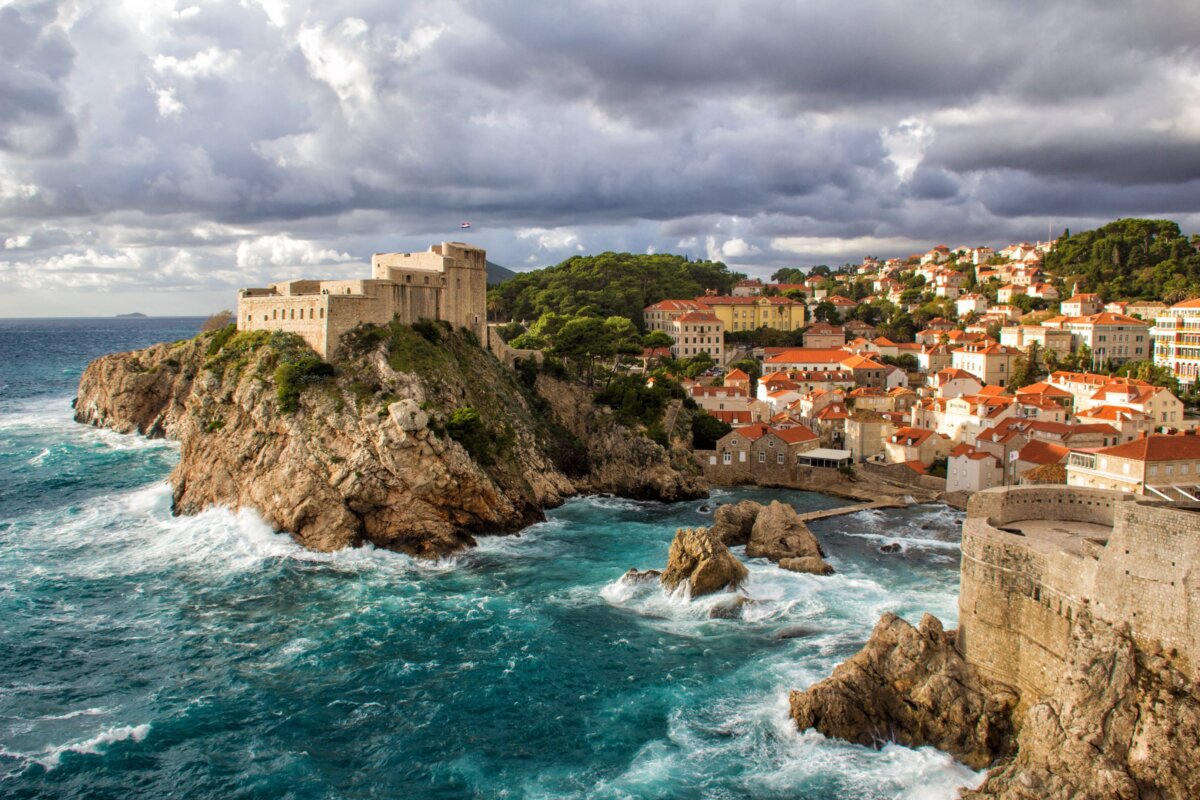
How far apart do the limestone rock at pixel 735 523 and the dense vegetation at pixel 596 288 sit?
40806 millimetres

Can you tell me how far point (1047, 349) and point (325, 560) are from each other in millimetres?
66626

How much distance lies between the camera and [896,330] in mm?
97750

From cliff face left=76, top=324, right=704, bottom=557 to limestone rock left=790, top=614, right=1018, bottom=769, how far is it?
1848cm

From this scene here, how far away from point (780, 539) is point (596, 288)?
61155 mm

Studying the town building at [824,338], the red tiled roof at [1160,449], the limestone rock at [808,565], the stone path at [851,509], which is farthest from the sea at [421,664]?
the town building at [824,338]

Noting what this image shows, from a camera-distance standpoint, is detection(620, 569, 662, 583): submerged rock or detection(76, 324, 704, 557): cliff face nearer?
detection(620, 569, 662, 583): submerged rock

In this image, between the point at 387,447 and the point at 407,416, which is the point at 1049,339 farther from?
the point at 387,447

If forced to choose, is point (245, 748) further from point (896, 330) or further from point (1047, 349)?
point (896, 330)

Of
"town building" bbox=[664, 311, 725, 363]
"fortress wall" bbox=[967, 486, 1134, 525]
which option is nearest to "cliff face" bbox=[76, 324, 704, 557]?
"fortress wall" bbox=[967, 486, 1134, 525]

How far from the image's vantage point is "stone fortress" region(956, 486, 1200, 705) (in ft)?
59.1

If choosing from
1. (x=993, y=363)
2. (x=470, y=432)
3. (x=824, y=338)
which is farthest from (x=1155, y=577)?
(x=824, y=338)

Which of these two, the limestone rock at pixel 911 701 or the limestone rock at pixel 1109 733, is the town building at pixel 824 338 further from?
the limestone rock at pixel 1109 733

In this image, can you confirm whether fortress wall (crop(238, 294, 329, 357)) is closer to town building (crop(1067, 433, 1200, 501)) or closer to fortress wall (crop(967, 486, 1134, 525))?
fortress wall (crop(967, 486, 1134, 525))

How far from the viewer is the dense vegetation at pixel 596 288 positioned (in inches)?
3381
